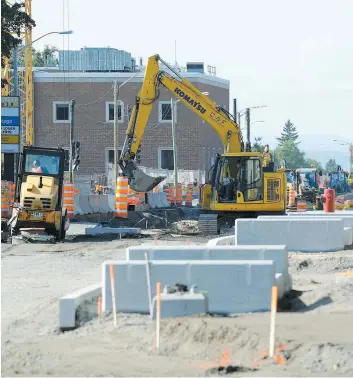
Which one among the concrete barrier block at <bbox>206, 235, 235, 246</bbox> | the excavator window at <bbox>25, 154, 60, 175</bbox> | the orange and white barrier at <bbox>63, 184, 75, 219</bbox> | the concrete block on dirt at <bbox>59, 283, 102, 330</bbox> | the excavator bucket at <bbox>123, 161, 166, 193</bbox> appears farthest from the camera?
the orange and white barrier at <bbox>63, 184, 75, 219</bbox>

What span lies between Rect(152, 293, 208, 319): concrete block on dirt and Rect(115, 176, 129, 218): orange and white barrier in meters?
25.9

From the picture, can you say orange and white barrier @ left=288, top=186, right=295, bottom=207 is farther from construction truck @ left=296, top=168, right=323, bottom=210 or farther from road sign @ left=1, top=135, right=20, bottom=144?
road sign @ left=1, top=135, right=20, bottom=144

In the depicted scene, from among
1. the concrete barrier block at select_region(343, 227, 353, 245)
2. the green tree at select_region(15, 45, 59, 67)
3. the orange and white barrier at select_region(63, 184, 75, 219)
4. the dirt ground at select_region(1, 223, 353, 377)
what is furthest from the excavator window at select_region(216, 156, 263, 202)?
the green tree at select_region(15, 45, 59, 67)

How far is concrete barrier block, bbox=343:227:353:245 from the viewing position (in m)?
28.0

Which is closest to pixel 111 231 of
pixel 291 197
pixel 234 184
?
pixel 234 184

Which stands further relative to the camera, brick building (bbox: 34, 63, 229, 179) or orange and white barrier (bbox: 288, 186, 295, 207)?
brick building (bbox: 34, 63, 229, 179)

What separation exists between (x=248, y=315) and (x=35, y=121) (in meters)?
76.4

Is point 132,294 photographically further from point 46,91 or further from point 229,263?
point 46,91

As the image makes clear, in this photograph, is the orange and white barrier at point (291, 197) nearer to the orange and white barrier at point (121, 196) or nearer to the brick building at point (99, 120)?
A: the orange and white barrier at point (121, 196)

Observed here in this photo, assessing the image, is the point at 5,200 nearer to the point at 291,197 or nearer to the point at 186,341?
the point at 291,197

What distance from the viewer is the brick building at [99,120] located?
294 feet

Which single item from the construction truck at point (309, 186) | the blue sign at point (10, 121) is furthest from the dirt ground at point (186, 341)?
the construction truck at point (309, 186)

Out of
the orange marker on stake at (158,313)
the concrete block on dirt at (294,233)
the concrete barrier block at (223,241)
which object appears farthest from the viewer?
the concrete block on dirt at (294,233)

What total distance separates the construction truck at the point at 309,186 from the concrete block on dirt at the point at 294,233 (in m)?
36.5
